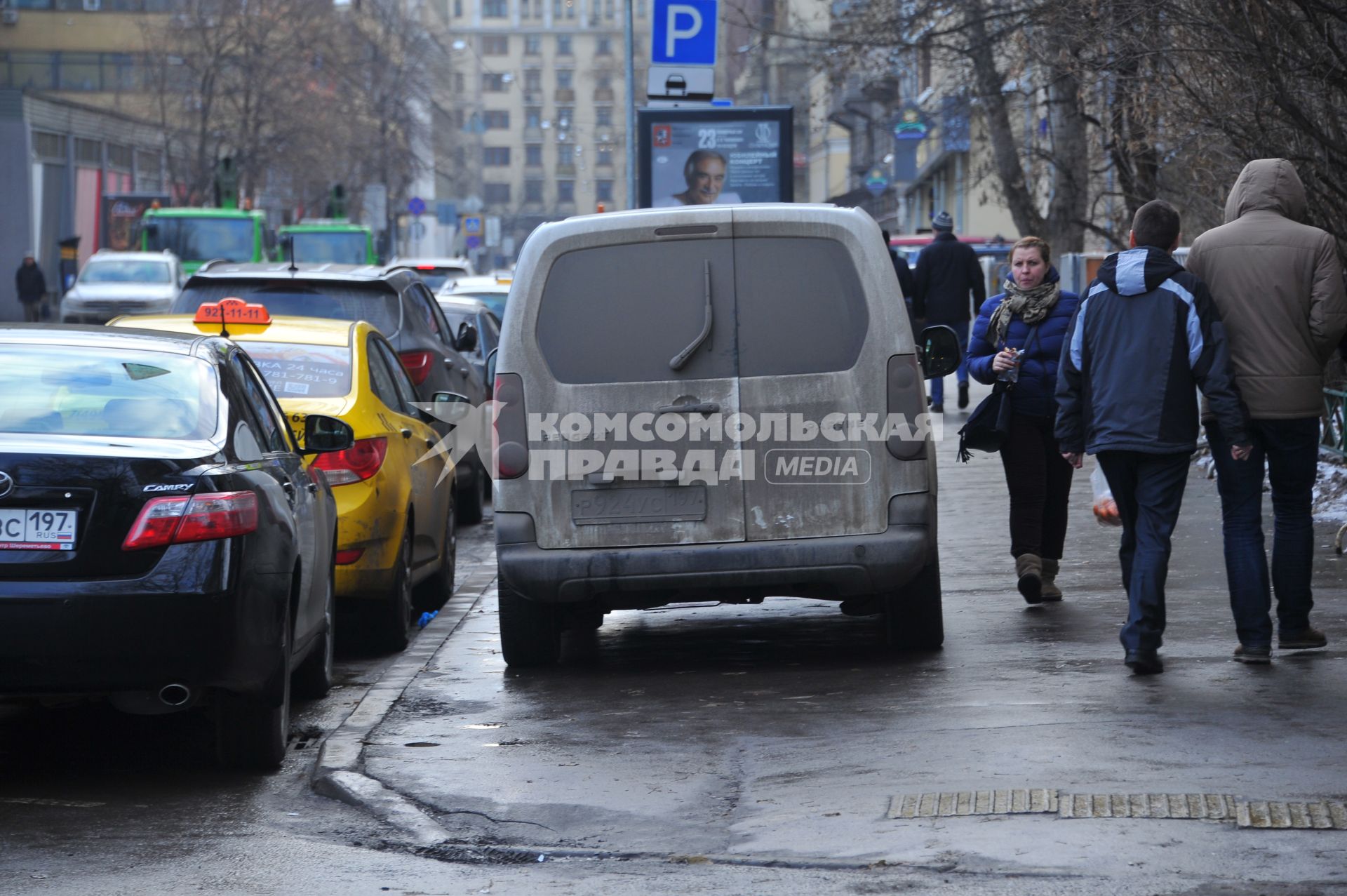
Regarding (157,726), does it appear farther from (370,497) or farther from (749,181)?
(749,181)

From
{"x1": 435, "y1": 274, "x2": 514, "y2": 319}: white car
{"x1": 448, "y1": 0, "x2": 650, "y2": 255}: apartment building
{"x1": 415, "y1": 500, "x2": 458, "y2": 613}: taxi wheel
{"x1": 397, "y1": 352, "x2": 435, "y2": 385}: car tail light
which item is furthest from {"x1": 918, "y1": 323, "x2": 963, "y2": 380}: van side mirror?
{"x1": 448, "y1": 0, "x2": 650, "y2": 255}: apartment building

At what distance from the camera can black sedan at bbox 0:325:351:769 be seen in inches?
230

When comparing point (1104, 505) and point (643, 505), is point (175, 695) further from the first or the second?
point (1104, 505)

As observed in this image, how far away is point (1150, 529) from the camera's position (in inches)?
295

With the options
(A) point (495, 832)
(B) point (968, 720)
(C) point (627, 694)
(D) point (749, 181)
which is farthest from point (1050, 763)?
(D) point (749, 181)

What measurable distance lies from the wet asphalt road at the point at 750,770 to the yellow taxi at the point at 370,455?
1.41ft

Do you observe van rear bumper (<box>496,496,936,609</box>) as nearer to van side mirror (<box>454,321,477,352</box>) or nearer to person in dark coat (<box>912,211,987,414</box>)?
van side mirror (<box>454,321,477,352</box>)

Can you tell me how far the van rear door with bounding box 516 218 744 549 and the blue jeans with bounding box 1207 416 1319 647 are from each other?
1829 millimetres

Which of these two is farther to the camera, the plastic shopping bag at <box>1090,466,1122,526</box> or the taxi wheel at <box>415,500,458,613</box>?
the taxi wheel at <box>415,500,458,613</box>

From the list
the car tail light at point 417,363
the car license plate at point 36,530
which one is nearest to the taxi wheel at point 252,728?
the car license plate at point 36,530

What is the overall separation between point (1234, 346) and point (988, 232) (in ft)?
156

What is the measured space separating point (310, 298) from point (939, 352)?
521 cm

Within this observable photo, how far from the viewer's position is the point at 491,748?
6840 mm

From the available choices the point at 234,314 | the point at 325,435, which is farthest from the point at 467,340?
the point at 325,435
